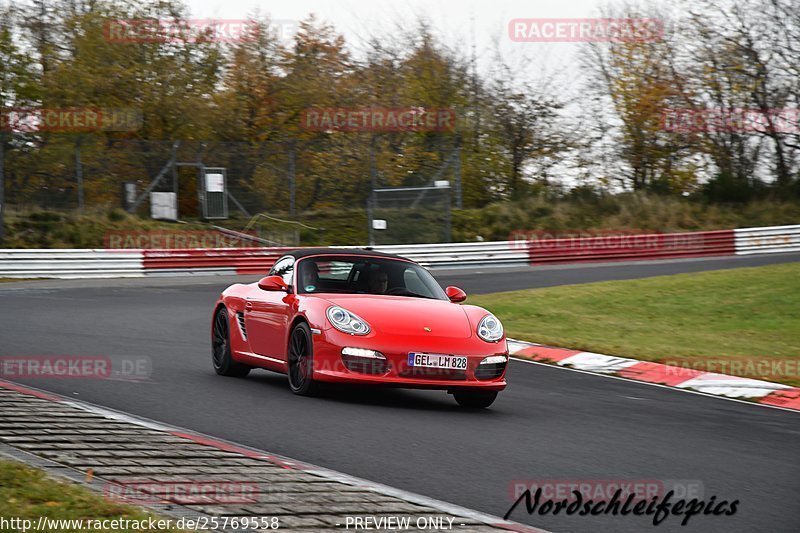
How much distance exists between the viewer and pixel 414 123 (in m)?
39.0

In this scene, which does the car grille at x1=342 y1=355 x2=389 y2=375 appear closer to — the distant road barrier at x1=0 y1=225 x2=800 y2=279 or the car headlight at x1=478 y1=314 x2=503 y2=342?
the car headlight at x1=478 y1=314 x2=503 y2=342

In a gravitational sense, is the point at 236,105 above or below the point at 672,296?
above

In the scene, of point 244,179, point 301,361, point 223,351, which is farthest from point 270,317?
point 244,179

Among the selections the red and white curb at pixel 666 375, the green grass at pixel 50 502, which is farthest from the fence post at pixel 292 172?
the green grass at pixel 50 502

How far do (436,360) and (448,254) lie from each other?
20.6m

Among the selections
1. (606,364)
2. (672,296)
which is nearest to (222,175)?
(672,296)

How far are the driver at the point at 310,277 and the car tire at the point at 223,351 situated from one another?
1197 mm

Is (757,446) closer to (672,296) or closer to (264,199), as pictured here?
(672,296)

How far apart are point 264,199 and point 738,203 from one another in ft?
61.8

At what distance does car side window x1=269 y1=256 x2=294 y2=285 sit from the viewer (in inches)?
389

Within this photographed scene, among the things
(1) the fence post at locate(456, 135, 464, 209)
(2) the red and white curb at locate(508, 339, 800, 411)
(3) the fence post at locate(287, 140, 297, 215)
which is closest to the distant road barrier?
(1) the fence post at locate(456, 135, 464, 209)

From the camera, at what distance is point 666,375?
1195 cm


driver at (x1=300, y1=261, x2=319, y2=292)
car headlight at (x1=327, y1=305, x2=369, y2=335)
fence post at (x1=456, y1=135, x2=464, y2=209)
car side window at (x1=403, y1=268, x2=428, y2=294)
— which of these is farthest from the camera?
fence post at (x1=456, y1=135, x2=464, y2=209)

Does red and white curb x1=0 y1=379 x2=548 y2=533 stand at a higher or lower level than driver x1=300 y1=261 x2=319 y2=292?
lower
